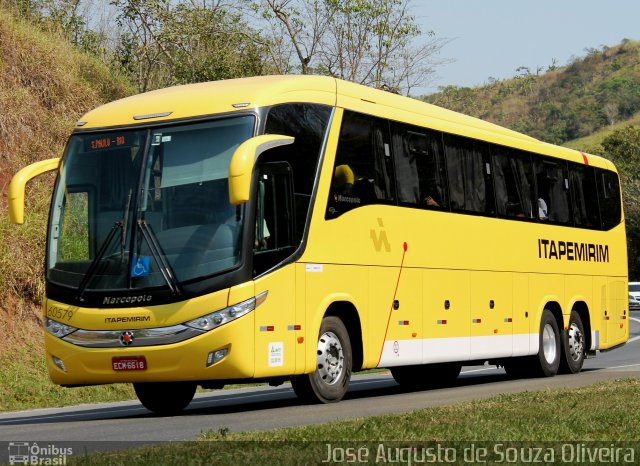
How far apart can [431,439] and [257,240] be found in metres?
4.90

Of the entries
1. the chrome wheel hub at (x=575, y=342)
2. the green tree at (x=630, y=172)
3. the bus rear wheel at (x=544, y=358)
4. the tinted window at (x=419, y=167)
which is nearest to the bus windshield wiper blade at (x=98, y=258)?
the tinted window at (x=419, y=167)

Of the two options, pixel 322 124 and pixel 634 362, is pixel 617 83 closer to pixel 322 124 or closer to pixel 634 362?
pixel 634 362

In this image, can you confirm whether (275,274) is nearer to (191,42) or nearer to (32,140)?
(32,140)

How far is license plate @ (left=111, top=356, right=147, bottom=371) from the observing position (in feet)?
46.0

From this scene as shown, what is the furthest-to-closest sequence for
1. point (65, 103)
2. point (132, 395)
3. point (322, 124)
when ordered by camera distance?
point (65, 103), point (132, 395), point (322, 124)

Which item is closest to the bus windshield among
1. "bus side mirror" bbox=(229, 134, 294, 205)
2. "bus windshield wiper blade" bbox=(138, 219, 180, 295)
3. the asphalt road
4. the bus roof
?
"bus windshield wiper blade" bbox=(138, 219, 180, 295)

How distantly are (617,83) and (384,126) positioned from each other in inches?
6062

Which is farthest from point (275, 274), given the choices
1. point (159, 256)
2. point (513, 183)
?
point (513, 183)

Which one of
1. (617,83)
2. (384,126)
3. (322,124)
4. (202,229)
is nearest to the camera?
(202,229)

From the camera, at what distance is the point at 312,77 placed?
627 inches

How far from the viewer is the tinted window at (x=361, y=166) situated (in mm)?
15758

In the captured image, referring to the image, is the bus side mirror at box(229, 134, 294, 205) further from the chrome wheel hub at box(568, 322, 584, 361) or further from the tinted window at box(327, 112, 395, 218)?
the chrome wheel hub at box(568, 322, 584, 361)

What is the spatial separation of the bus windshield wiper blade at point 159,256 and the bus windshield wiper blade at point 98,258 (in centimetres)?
28

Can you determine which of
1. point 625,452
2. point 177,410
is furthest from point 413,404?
point 625,452
